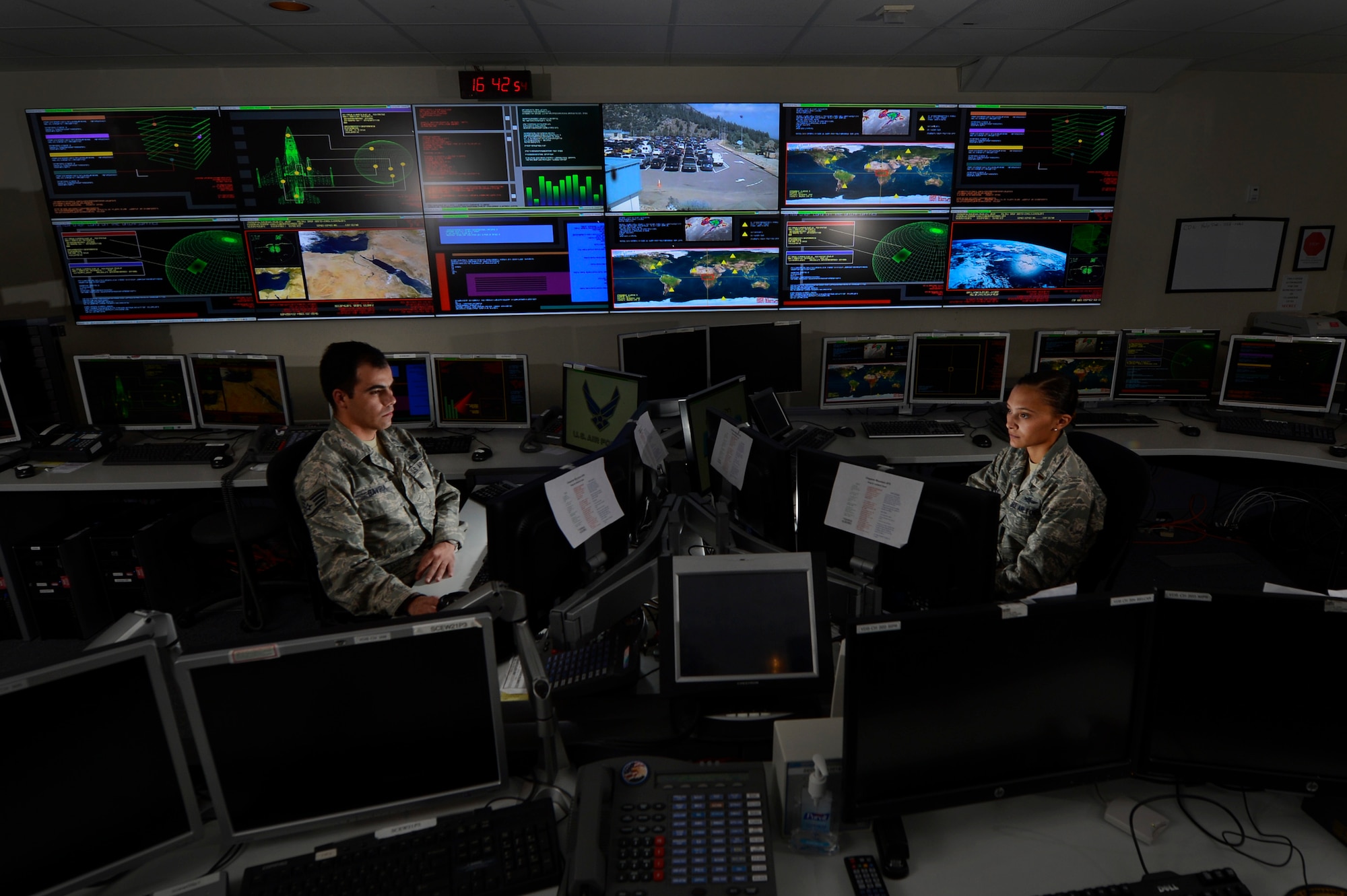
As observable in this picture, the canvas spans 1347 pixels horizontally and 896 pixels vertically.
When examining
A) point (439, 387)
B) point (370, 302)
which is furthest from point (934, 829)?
point (370, 302)

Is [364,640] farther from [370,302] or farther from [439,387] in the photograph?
[370,302]

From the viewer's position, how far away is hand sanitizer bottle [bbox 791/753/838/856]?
1206 mm

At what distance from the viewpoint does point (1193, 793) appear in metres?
1.36

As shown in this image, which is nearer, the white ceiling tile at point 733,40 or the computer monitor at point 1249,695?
the computer monitor at point 1249,695

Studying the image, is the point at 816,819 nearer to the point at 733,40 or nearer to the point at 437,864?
the point at 437,864

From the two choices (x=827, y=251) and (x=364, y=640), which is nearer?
(x=364, y=640)

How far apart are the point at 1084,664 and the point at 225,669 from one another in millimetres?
1361

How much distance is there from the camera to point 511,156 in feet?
11.9

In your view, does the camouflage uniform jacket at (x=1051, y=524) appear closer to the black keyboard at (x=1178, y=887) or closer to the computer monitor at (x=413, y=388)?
the black keyboard at (x=1178, y=887)

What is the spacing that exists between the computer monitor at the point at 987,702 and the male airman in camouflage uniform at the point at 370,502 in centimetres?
124

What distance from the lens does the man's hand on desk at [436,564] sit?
7.56 feet

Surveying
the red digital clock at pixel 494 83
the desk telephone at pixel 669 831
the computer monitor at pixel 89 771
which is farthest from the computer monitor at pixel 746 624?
the red digital clock at pixel 494 83

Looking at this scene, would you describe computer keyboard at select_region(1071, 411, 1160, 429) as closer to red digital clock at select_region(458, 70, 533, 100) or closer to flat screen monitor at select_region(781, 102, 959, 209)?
flat screen monitor at select_region(781, 102, 959, 209)

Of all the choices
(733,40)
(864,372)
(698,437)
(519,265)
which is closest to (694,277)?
(519,265)
